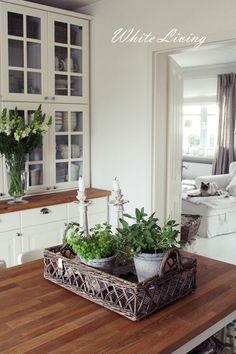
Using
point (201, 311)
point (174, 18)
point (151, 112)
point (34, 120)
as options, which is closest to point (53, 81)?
point (34, 120)

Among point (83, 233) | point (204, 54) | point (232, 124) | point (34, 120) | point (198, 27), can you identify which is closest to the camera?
point (83, 233)

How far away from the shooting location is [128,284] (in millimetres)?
1432

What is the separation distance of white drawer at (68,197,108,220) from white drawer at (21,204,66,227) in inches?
3.1

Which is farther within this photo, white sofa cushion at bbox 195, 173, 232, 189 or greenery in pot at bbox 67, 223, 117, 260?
white sofa cushion at bbox 195, 173, 232, 189

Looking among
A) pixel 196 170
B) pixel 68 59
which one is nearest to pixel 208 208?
pixel 68 59

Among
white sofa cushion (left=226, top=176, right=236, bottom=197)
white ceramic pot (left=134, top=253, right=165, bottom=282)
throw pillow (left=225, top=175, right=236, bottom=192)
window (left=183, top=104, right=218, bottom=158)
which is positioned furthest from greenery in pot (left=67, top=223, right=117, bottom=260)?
window (left=183, top=104, right=218, bottom=158)

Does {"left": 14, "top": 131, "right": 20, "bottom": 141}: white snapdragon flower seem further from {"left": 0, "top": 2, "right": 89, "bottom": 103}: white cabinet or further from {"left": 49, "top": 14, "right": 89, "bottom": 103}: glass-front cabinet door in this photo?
{"left": 49, "top": 14, "right": 89, "bottom": 103}: glass-front cabinet door

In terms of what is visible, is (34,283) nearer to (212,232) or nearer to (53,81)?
(53,81)

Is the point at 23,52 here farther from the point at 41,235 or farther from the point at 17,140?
the point at 41,235

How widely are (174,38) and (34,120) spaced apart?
4.32 feet

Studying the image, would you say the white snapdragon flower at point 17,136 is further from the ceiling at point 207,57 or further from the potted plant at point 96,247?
the ceiling at point 207,57

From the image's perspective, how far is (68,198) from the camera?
12.0 ft

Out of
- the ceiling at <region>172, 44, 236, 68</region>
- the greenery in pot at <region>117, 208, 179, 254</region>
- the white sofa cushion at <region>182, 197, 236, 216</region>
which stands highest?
the ceiling at <region>172, 44, 236, 68</region>

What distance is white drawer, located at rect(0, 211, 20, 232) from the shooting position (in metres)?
3.23
